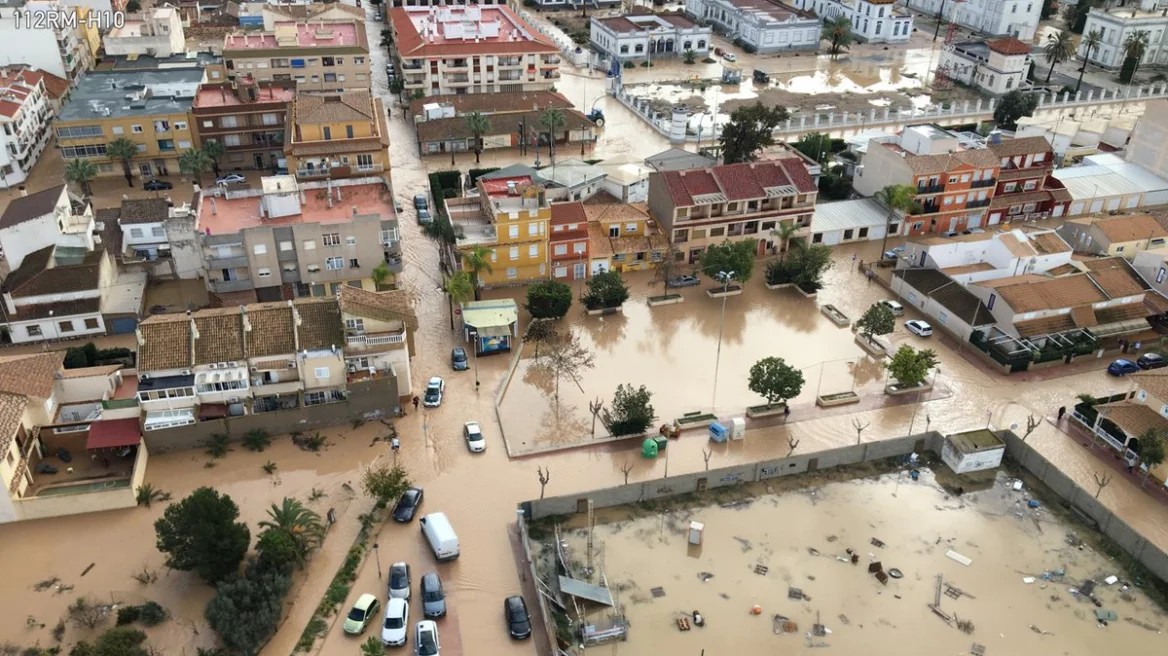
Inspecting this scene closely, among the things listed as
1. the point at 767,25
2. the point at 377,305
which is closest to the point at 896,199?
the point at 377,305

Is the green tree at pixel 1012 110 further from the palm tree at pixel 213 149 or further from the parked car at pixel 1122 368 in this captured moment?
the palm tree at pixel 213 149

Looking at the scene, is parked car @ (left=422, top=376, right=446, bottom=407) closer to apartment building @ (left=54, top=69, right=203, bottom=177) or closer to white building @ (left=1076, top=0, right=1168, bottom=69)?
apartment building @ (left=54, top=69, right=203, bottom=177)

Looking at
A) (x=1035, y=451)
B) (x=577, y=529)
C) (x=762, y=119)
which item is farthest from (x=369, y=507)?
(x=762, y=119)

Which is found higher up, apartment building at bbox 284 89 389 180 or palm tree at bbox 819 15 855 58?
apartment building at bbox 284 89 389 180

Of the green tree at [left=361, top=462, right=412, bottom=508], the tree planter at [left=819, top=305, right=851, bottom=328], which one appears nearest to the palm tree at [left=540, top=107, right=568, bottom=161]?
the tree planter at [left=819, top=305, right=851, bottom=328]

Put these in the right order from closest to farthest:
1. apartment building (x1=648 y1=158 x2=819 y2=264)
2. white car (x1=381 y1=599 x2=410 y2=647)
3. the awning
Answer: white car (x1=381 y1=599 x2=410 y2=647)
the awning
apartment building (x1=648 y1=158 x2=819 y2=264)

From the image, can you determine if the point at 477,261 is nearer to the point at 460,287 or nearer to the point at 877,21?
the point at 460,287
